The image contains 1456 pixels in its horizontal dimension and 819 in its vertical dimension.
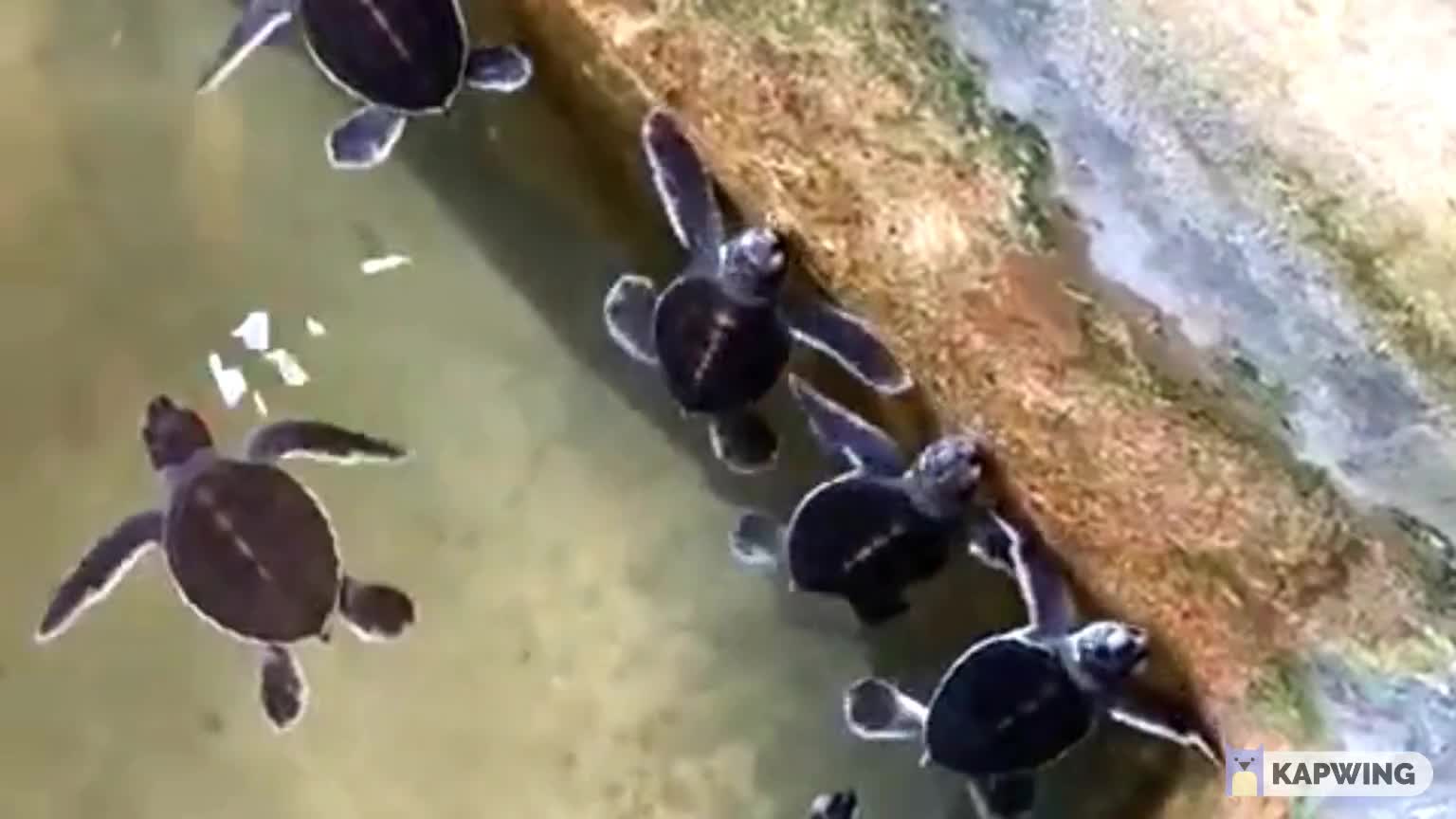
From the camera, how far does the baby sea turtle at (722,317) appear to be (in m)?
1.46

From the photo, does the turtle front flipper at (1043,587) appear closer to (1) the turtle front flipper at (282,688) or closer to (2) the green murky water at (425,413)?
(2) the green murky water at (425,413)

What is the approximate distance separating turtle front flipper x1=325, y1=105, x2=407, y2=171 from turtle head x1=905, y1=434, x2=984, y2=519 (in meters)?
0.52

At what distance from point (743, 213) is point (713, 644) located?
377 millimetres

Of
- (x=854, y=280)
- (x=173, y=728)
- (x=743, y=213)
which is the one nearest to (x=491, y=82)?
(x=743, y=213)

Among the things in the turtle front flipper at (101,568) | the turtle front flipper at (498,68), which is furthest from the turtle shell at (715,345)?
the turtle front flipper at (101,568)

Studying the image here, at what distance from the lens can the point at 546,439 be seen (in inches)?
64.2

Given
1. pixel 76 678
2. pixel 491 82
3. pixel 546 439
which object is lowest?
pixel 76 678

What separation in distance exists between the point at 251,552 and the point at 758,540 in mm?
412

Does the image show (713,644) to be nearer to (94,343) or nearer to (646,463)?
(646,463)

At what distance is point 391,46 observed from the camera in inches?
58.6

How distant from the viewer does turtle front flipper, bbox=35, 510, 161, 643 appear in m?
1.55

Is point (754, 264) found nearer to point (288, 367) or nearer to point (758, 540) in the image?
point (758, 540)

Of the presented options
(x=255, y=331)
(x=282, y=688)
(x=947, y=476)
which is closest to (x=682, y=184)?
(x=947, y=476)

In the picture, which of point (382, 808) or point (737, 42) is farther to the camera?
point (382, 808)
